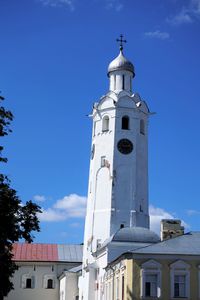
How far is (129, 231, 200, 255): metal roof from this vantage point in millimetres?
34812

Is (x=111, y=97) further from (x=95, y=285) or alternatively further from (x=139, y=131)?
(x=95, y=285)

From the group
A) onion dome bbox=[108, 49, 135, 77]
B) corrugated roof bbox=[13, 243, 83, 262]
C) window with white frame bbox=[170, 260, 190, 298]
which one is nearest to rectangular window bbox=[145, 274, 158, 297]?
window with white frame bbox=[170, 260, 190, 298]

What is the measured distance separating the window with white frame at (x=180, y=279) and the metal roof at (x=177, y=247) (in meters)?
0.83

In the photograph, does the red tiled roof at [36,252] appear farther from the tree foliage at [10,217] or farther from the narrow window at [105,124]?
the tree foliage at [10,217]

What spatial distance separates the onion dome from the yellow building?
2447 centimetres

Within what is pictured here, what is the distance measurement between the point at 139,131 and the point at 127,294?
22526mm

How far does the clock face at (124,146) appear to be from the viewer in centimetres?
5266

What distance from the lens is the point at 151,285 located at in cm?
3412

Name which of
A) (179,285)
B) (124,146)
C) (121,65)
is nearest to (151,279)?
(179,285)

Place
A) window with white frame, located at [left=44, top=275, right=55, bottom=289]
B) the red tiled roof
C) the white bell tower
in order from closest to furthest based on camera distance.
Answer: the white bell tower → window with white frame, located at [left=44, top=275, right=55, bottom=289] → the red tiled roof

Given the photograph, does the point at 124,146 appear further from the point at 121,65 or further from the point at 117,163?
the point at 121,65

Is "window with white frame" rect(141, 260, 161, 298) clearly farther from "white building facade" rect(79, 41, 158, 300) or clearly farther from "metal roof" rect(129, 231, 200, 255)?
"white building facade" rect(79, 41, 158, 300)

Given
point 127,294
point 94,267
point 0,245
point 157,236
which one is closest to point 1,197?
point 0,245

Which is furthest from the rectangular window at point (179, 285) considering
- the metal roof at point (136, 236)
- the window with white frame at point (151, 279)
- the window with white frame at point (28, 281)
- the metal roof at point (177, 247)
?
the window with white frame at point (28, 281)
